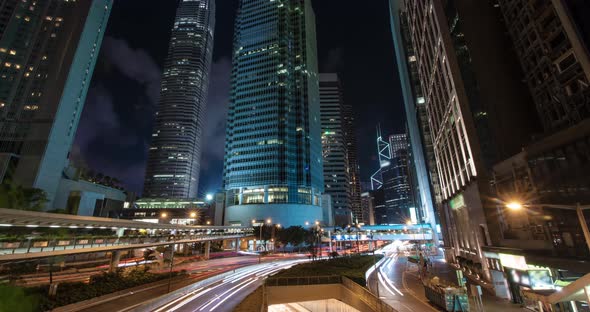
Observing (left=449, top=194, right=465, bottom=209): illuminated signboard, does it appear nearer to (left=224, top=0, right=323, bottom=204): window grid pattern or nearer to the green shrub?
the green shrub

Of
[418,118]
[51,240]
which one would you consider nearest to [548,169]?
[51,240]

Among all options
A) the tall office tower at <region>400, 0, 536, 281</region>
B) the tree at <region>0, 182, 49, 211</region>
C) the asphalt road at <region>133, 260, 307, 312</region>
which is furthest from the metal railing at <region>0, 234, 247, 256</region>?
the tall office tower at <region>400, 0, 536, 281</region>

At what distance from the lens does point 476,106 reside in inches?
1506

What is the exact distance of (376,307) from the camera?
70.4 feet

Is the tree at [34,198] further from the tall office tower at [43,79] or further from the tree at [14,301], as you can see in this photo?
the tree at [14,301]

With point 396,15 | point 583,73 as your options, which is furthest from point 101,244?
point 396,15

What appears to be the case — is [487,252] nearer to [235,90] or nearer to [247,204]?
[247,204]

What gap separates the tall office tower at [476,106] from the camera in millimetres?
35500

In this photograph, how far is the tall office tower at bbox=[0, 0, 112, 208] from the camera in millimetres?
80375

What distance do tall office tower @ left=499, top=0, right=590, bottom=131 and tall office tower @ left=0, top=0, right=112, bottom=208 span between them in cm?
12195

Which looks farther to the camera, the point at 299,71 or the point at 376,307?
the point at 299,71

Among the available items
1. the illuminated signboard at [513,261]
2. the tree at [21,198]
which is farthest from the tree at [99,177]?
the illuminated signboard at [513,261]

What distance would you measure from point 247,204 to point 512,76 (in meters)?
107

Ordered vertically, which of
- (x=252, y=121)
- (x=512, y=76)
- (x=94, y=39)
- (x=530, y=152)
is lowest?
(x=530, y=152)
